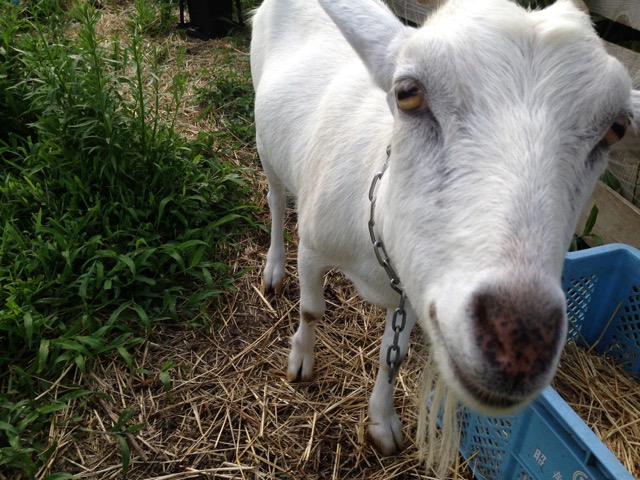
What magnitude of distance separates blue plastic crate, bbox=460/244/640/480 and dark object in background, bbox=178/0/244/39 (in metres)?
5.41

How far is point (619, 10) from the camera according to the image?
365 centimetres

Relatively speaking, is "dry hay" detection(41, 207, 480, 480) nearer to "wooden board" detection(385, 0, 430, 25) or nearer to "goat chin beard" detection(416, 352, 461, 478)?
"goat chin beard" detection(416, 352, 461, 478)

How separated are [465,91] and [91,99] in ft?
9.23

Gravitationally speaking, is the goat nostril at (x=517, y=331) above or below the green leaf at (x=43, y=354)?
above

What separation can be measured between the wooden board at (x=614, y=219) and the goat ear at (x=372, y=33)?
240 centimetres

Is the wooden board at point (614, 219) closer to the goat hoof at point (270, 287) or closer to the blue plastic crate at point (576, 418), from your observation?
the blue plastic crate at point (576, 418)

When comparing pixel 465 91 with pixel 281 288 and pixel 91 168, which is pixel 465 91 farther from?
pixel 91 168

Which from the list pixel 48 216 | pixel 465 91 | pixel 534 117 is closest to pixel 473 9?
pixel 465 91

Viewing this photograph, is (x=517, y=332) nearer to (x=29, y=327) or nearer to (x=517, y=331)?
(x=517, y=331)

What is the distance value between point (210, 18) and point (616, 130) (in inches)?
239

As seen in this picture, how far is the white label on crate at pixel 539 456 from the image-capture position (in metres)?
2.24

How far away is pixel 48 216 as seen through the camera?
359 centimetres

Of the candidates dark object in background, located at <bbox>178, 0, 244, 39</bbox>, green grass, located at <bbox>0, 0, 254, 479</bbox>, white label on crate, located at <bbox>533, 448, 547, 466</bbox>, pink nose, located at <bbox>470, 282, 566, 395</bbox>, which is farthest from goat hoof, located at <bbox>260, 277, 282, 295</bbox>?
dark object in background, located at <bbox>178, 0, 244, 39</bbox>

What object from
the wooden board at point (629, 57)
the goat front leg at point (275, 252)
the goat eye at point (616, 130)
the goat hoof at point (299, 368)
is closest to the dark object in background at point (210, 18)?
the goat front leg at point (275, 252)
